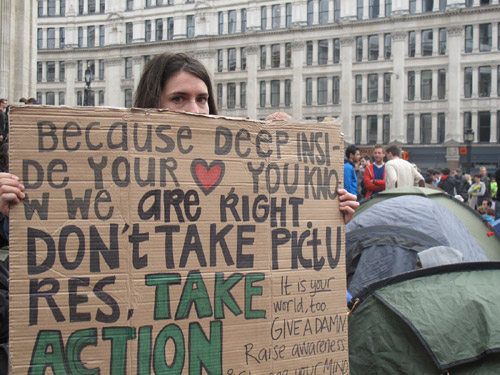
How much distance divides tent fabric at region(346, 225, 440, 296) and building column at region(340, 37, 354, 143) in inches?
1675

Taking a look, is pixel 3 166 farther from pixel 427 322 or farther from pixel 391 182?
pixel 391 182

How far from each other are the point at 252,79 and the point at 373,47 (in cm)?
1060

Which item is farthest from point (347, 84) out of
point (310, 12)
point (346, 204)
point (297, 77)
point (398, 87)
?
point (346, 204)

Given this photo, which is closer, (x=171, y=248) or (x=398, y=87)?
(x=171, y=248)

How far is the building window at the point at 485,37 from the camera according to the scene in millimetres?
43969

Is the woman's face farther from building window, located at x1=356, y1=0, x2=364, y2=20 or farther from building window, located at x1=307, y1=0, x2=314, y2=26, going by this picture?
building window, located at x1=307, y1=0, x2=314, y2=26

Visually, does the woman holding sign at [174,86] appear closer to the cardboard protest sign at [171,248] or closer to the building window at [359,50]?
the cardboard protest sign at [171,248]

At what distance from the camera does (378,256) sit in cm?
486

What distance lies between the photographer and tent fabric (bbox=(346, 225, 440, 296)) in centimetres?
473

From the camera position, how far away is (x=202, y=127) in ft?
8.61

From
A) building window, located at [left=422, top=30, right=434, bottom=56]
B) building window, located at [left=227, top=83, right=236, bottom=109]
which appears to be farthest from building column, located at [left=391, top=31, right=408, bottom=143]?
building window, located at [left=227, top=83, right=236, bottom=109]

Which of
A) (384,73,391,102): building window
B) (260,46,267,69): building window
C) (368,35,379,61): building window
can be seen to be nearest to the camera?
(384,73,391,102): building window

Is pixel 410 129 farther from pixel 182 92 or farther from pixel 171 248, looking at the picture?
pixel 171 248

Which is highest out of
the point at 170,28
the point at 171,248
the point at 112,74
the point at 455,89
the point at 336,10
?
the point at 170,28
